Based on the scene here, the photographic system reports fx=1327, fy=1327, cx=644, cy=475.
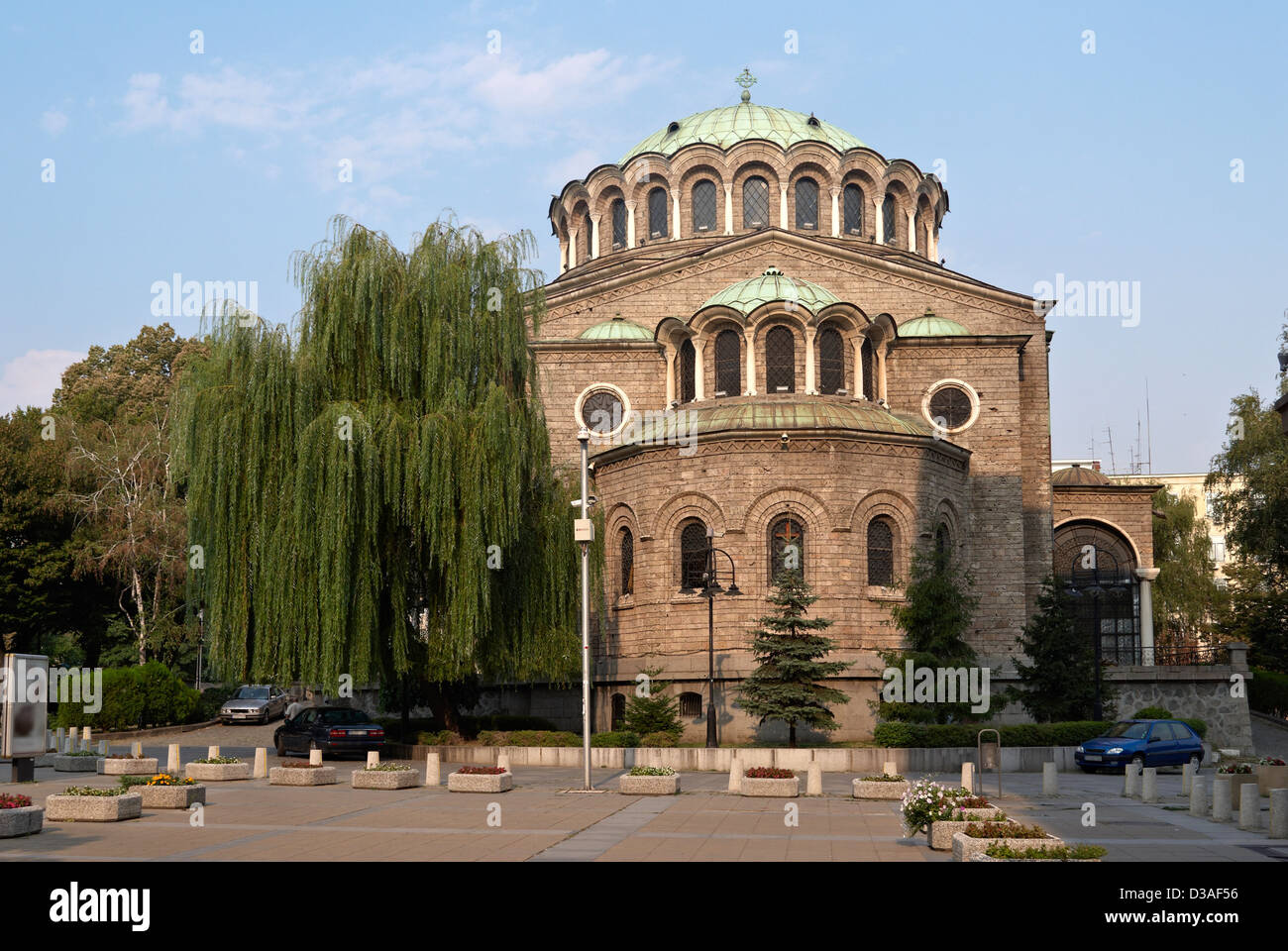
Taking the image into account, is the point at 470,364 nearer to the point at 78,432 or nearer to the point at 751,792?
the point at 751,792

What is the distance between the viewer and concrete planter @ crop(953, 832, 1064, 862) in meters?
12.5

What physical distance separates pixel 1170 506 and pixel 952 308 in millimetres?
31457

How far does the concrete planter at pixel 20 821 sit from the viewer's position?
1527 centimetres

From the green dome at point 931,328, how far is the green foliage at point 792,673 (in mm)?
12754

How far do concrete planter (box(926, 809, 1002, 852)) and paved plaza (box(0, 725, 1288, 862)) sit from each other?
280mm

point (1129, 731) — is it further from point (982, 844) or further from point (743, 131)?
point (743, 131)

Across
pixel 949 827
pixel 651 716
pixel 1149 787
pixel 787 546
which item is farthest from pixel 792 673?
pixel 949 827

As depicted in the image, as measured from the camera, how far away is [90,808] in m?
17.7

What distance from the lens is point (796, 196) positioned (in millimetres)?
44094

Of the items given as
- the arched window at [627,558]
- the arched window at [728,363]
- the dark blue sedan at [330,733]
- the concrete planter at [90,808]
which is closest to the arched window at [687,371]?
the arched window at [728,363]

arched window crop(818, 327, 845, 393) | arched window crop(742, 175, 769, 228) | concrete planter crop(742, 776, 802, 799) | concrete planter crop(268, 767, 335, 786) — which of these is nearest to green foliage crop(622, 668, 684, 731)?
concrete planter crop(742, 776, 802, 799)

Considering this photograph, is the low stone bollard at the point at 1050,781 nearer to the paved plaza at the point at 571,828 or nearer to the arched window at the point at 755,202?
the paved plaza at the point at 571,828
